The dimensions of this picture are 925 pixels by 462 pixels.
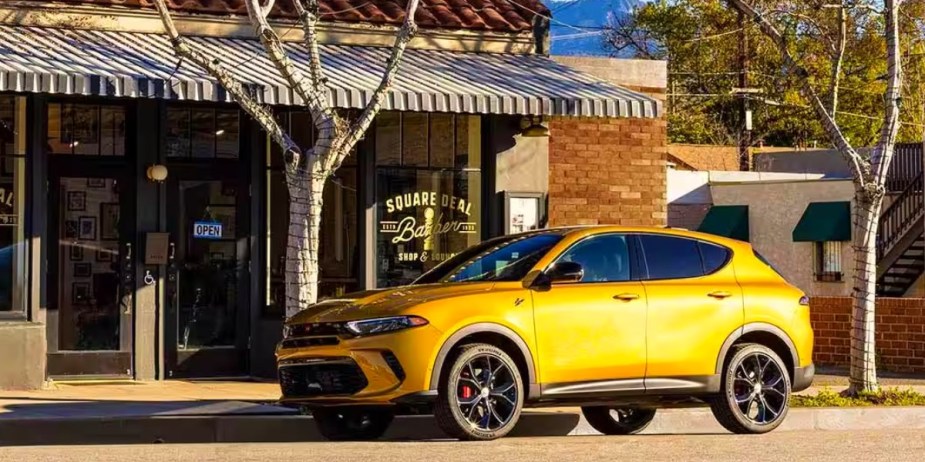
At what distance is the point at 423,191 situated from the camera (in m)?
17.9

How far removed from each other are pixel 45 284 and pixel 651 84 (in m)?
7.49

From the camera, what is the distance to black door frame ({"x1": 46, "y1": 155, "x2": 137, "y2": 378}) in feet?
54.0

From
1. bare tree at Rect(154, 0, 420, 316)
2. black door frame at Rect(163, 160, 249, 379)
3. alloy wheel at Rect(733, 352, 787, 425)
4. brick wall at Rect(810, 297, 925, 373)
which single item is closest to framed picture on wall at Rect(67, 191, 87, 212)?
black door frame at Rect(163, 160, 249, 379)

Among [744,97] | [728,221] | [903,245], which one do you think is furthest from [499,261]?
[744,97]

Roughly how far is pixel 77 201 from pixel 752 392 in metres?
7.69

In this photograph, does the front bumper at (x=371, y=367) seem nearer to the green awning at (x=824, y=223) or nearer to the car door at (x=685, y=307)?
the car door at (x=685, y=307)

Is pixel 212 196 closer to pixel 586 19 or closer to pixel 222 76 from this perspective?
pixel 222 76

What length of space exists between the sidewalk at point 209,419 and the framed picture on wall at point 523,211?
3.73 metres

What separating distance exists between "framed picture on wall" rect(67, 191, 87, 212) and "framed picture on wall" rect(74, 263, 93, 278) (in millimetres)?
576

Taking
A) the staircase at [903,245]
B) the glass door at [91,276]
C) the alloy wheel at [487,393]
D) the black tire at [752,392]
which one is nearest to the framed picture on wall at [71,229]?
the glass door at [91,276]

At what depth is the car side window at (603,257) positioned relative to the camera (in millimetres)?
12234

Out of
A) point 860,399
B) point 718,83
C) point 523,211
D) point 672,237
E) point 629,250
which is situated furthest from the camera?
point 718,83

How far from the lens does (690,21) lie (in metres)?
56.1

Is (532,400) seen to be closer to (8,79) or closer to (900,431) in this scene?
(900,431)
